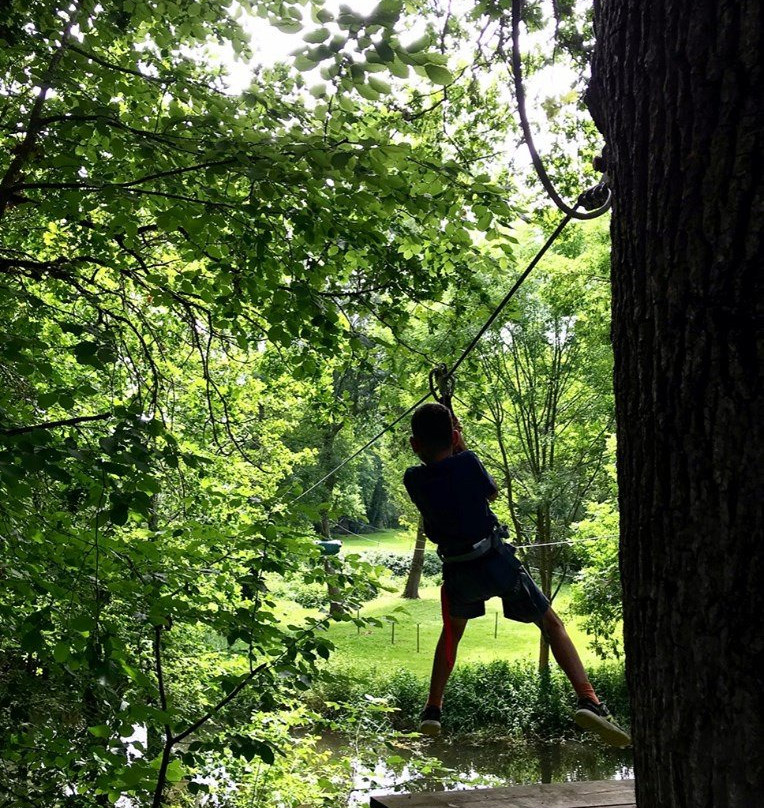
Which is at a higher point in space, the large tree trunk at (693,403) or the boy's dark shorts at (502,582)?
the large tree trunk at (693,403)

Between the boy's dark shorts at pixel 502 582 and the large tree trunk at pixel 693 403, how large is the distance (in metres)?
1.56

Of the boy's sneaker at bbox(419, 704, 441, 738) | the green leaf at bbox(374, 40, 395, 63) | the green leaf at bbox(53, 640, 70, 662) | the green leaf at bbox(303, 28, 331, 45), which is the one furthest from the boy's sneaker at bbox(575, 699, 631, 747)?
the green leaf at bbox(303, 28, 331, 45)

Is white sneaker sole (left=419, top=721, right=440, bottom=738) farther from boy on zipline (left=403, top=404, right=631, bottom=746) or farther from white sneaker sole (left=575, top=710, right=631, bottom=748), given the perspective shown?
white sneaker sole (left=575, top=710, right=631, bottom=748)

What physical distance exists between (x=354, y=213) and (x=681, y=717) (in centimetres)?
282

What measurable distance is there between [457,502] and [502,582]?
0.35 metres

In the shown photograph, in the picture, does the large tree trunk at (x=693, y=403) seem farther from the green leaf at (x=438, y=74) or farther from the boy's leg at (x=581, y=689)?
the boy's leg at (x=581, y=689)

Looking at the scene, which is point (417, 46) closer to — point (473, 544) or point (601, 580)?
point (473, 544)

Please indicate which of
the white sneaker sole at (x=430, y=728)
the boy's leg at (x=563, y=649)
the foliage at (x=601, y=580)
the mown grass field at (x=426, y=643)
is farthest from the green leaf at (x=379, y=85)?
the mown grass field at (x=426, y=643)

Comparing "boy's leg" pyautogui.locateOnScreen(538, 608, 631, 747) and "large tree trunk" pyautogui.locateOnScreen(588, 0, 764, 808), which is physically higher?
"large tree trunk" pyautogui.locateOnScreen(588, 0, 764, 808)

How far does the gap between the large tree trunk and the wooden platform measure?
218cm

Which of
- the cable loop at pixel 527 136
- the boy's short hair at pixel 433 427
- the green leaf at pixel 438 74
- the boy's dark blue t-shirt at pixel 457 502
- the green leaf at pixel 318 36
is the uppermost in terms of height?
the green leaf at pixel 318 36

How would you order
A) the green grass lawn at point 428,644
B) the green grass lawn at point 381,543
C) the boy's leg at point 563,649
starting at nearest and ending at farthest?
the boy's leg at point 563,649, the green grass lawn at point 428,644, the green grass lawn at point 381,543

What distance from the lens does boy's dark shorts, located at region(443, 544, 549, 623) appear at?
2.79 metres

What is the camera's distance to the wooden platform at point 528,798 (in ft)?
10.2
